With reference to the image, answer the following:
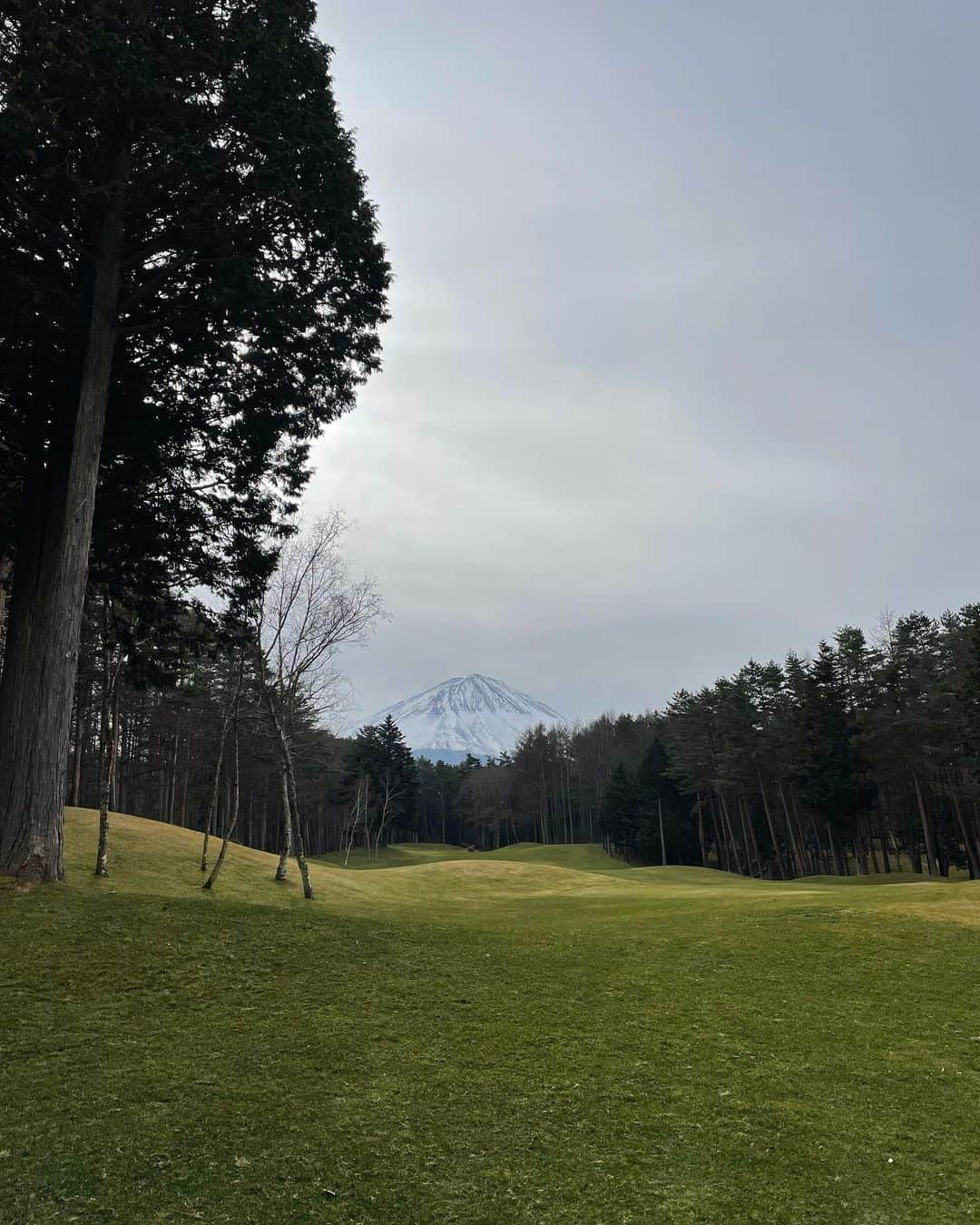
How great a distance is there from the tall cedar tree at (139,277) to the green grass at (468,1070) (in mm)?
4667

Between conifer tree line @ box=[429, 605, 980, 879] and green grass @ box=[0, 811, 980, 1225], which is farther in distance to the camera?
conifer tree line @ box=[429, 605, 980, 879]

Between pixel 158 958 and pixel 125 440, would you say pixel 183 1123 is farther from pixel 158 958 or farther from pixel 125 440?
pixel 125 440

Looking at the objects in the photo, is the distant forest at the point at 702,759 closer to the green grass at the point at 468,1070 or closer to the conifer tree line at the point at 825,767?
the conifer tree line at the point at 825,767

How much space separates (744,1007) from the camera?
977 centimetres

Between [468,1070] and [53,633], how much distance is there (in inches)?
387

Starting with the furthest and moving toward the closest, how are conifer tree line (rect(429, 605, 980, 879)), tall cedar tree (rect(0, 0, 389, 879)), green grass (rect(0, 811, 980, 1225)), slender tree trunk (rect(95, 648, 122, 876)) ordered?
conifer tree line (rect(429, 605, 980, 879)) < slender tree trunk (rect(95, 648, 122, 876)) < tall cedar tree (rect(0, 0, 389, 879)) < green grass (rect(0, 811, 980, 1225))

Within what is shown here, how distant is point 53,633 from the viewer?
493 inches

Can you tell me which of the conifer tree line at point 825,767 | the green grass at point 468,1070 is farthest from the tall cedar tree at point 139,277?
the conifer tree line at point 825,767

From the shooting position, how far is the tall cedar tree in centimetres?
1199

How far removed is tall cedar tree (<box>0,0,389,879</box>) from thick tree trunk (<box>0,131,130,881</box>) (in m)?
0.04

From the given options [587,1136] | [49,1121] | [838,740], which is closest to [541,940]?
[587,1136]

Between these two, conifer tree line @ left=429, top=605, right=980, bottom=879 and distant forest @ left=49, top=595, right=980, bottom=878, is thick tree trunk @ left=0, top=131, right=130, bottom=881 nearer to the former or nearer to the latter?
distant forest @ left=49, top=595, right=980, bottom=878

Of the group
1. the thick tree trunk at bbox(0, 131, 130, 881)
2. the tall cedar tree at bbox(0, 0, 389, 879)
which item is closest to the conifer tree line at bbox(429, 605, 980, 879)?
the tall cedar tree at bbox(0, 0, 389, 879)

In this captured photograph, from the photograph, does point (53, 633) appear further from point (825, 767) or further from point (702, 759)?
point (702, 759)
